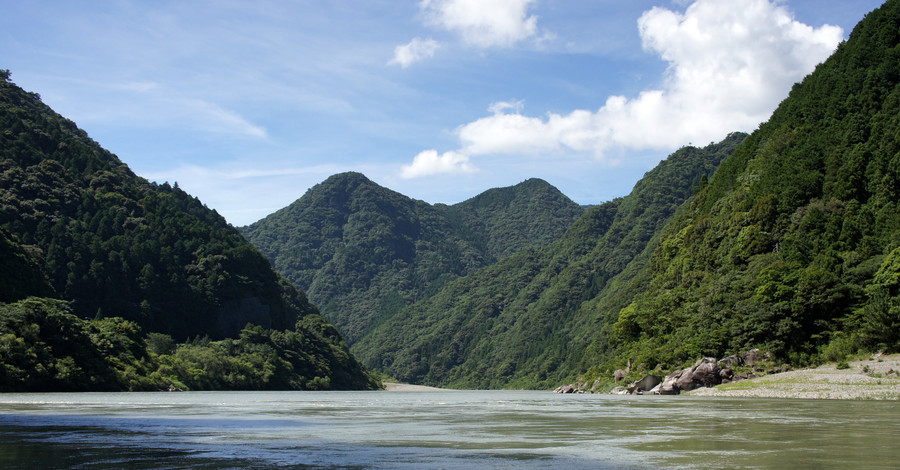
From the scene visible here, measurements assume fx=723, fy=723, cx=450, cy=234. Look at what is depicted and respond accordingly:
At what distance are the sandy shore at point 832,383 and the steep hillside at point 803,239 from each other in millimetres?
4759

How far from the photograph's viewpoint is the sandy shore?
2328 inches

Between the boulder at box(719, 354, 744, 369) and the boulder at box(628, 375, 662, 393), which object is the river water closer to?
the boulder at box(719, 354, 744, 369)

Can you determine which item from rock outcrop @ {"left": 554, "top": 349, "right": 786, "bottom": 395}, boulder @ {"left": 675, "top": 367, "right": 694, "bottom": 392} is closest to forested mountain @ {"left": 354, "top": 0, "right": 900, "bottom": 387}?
rock outcrop @ {"left": 554, "top": 349, "right": 786, "bottom": 395}

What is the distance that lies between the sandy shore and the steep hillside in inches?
187

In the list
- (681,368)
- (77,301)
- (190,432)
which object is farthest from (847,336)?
(77,301)

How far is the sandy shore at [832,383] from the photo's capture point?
194ft

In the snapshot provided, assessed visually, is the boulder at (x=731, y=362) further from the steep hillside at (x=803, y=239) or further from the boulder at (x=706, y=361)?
the steep hillside at (x=803, y=239)

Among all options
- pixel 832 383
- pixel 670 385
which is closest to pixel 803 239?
pixel 670 385

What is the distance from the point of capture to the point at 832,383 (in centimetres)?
6581

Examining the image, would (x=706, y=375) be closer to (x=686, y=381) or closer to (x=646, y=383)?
(x=686, y=381)

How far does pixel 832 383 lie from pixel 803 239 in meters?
38.2

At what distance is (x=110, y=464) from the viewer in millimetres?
20953

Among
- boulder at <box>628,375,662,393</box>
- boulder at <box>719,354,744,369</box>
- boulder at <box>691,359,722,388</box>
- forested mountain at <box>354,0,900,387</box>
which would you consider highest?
forested mountain at <box>354,0,900,387</box>

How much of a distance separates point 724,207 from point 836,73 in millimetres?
31609
